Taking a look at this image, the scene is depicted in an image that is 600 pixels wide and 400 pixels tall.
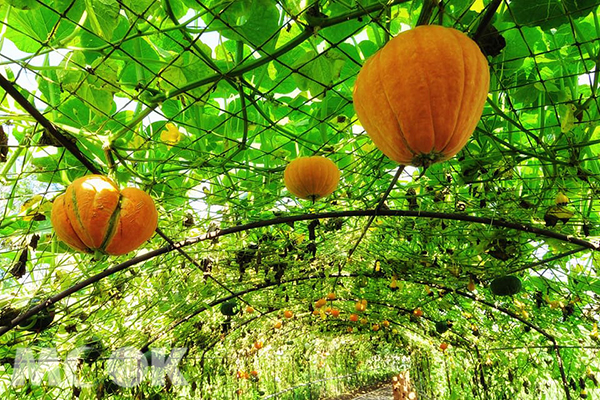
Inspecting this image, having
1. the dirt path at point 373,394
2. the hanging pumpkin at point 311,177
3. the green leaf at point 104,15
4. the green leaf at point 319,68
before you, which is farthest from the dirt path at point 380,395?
the green leaf at point 104,15

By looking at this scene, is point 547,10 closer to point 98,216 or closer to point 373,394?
point 98,216

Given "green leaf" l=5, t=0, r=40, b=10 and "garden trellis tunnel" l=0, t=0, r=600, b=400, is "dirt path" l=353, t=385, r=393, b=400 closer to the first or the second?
"garden trellis tunnel" l=0, t=0, r=600, b=400

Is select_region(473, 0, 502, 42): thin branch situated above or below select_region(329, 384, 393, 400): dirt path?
above

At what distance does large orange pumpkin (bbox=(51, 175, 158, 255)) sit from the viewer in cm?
90

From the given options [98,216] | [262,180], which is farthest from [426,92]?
[262,180]

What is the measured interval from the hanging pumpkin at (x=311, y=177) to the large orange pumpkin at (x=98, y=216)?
0.65 meters

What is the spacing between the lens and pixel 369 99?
69cm

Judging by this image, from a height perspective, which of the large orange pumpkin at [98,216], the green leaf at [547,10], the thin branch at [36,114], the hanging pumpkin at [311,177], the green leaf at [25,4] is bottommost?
the large orange pumpkin at [98,216]

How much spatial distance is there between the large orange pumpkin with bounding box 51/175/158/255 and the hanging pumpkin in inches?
25.7

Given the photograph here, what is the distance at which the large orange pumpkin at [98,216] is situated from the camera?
90 centimetres

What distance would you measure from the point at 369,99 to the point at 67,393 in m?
4.14

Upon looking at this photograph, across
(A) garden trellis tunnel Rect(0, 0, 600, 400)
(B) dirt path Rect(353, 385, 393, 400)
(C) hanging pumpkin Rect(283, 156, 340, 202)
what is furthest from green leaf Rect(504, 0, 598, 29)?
(B) dirt path Rect(353, 385, 393, 400)

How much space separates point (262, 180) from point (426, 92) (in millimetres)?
1566

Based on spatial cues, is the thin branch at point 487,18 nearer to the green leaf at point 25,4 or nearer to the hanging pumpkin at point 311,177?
the hanging pumpkin at point 311,177
